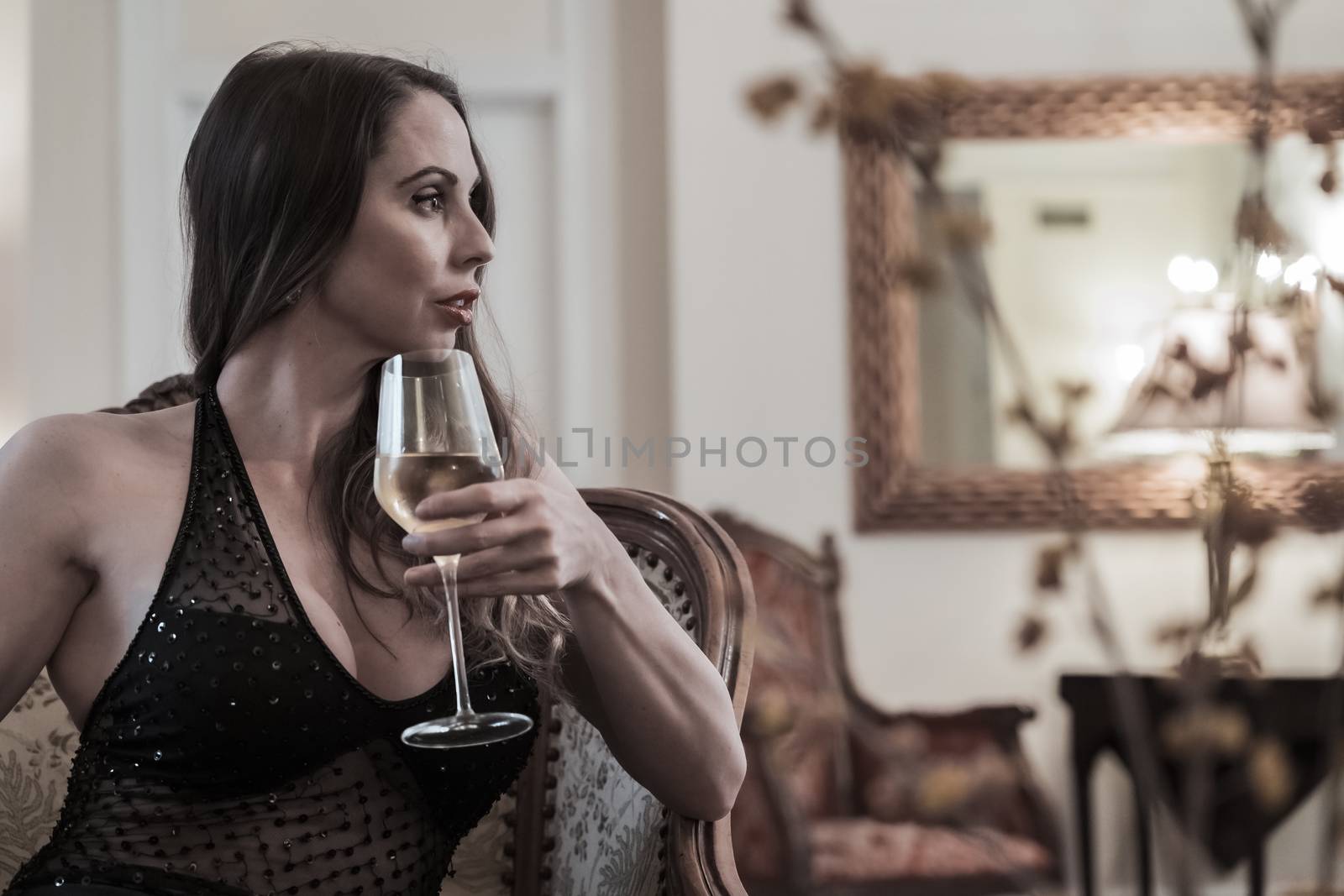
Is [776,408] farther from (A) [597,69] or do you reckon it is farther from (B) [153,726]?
(B) [153,726]

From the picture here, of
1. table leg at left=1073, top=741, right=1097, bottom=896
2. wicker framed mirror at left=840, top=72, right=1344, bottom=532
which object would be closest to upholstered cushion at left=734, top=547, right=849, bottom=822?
wicker framed mirror at left=840, top=72, right=1344, bottom=532

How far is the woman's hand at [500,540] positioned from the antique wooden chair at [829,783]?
67.5 inches

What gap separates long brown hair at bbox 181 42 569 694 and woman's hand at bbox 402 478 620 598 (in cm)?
34

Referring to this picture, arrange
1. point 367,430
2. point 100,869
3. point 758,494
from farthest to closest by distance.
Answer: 1. point 758,494
2. point 367,430
3. point 100,869

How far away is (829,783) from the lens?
3.67 metres

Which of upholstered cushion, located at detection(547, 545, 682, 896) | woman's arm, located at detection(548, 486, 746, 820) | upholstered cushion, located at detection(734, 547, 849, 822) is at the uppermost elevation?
woman's arm, located at detection(548, 486, 746, 820)

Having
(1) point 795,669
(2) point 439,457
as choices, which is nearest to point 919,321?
(1) point 795,669

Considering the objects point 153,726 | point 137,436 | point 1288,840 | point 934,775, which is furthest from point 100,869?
point 1288,840

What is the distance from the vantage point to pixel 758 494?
13.4 ft

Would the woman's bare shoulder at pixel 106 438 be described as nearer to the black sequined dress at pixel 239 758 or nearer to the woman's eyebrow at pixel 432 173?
the black sequined dress at pixel 239 758

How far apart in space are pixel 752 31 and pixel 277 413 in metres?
3.09

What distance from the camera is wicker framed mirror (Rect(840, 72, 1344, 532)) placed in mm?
4094

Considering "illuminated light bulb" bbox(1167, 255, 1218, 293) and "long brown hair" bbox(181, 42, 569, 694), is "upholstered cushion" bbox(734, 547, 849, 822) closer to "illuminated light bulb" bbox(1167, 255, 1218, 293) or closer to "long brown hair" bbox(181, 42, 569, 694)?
"illuminated light bulb" bbox(1167, 255, 1218, 293)

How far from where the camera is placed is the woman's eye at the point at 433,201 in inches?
56.7
